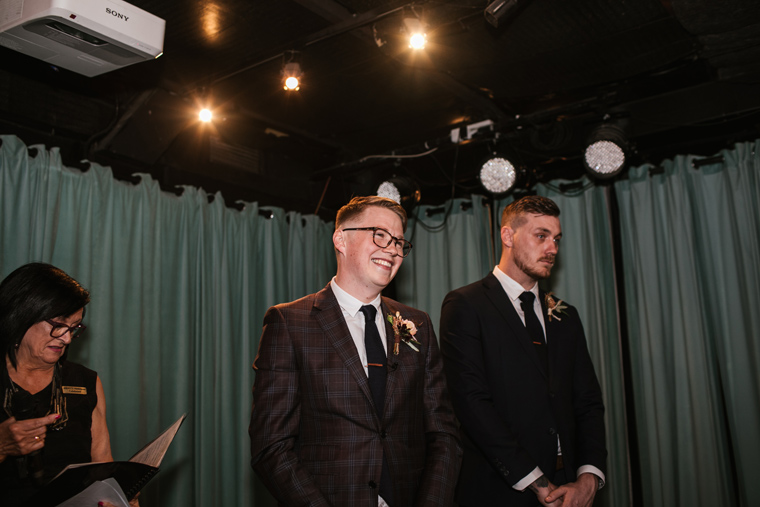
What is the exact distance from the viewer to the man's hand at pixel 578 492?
2.45 metres

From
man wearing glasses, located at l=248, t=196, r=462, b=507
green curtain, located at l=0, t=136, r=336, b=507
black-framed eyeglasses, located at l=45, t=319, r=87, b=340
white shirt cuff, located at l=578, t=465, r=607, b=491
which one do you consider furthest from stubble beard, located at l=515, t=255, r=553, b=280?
green curtain, located at l=0, t=136, r=336, b=507

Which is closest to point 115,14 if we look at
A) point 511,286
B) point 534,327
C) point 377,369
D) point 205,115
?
point 205,115

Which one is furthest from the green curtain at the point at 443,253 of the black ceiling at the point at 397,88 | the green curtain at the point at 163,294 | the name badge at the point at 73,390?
the name badge at the point at 73,390

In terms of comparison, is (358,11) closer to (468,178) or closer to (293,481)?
(468,178)

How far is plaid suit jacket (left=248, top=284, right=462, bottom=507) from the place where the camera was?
201cm

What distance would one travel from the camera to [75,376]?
102 inches

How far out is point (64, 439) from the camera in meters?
2.40

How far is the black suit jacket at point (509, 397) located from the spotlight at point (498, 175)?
1.57 m

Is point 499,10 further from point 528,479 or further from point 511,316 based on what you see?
point 528,479

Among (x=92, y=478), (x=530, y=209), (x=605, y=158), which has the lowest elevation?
(x=92, y=478)

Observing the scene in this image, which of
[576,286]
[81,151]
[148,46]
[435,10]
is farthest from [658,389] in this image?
[81,151]

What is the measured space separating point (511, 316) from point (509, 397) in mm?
369

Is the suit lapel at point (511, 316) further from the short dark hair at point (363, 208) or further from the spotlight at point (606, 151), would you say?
the spotlight at point (606, 151)

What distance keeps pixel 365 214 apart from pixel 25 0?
1.61 meters
